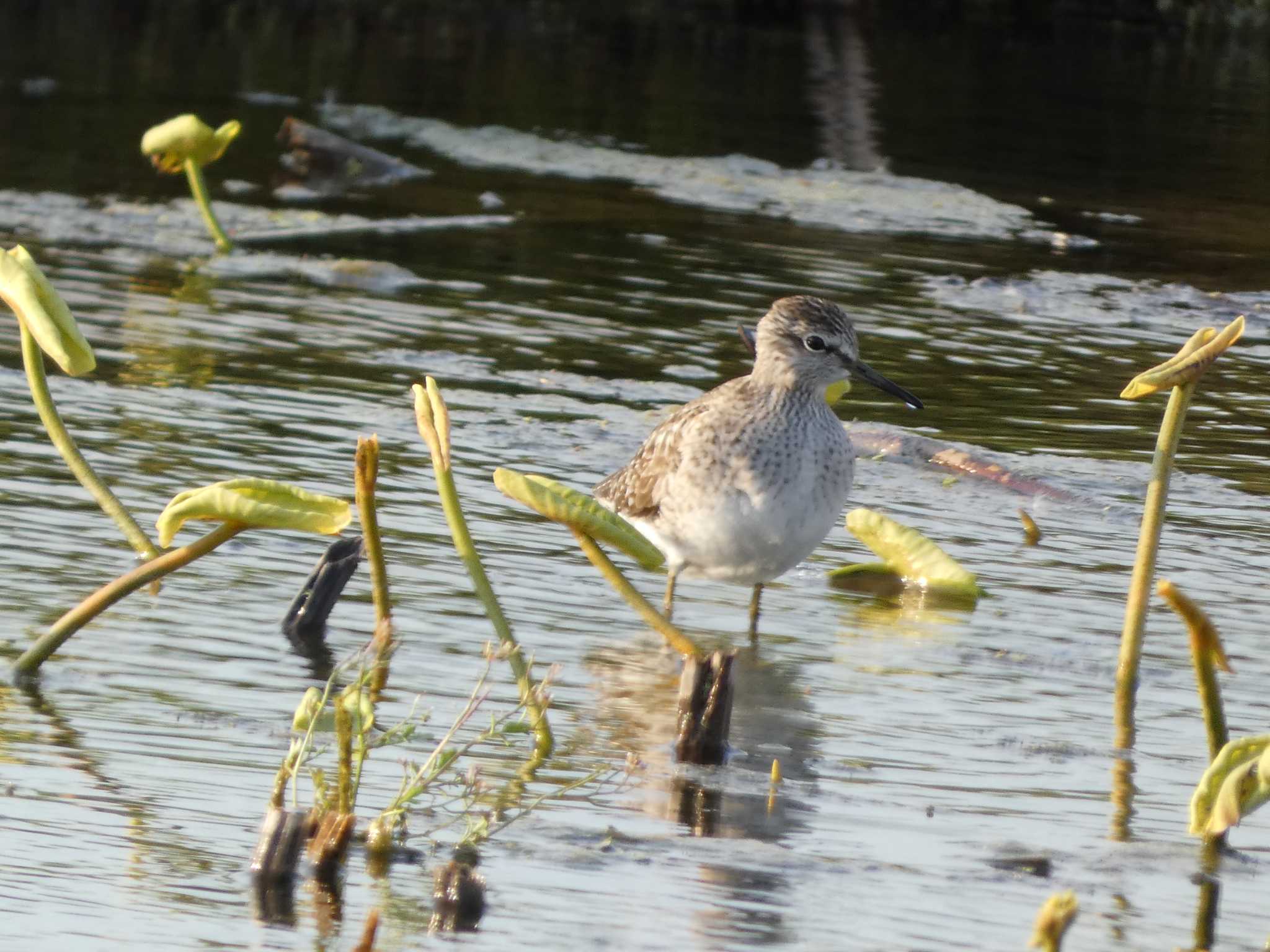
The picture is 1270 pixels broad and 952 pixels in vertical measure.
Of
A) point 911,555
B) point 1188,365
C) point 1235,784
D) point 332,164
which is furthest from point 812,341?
point 332,164

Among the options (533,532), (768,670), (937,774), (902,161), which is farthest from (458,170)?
(937,774)

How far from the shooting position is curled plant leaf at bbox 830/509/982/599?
7.68 metres

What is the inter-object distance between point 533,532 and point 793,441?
1392 mm

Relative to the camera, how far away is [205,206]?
13.7m

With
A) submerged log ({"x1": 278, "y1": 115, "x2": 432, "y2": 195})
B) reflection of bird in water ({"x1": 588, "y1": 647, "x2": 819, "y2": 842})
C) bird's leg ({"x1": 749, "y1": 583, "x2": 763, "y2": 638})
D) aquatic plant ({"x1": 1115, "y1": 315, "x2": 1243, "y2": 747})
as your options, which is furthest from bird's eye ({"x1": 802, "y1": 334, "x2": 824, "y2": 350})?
submerged log ({"x1": 278, "y1": 115, "x2": 432, "y2": 195})

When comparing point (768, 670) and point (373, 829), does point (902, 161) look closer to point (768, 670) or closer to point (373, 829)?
point (768, 670)

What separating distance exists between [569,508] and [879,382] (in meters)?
2.67

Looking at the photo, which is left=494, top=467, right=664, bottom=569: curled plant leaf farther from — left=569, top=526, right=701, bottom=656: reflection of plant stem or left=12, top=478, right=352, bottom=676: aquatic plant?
left=12, top=478, right=352, bottom=676: aquatic plant

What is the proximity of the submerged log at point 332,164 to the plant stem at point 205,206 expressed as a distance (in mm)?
3228

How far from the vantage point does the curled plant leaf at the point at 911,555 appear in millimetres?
7676

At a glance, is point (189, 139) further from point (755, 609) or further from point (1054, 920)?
point (1054, 920)

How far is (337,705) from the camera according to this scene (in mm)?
4480

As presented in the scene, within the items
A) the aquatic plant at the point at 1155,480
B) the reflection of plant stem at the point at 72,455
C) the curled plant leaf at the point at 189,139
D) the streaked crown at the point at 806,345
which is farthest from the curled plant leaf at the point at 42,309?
the curled plant leaf at the point at 189,139

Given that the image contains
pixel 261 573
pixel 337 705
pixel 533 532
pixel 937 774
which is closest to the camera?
pixel 337 705
